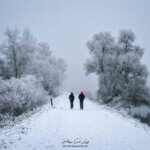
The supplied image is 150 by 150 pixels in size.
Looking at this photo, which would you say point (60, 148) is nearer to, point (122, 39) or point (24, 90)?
point (24, 90)

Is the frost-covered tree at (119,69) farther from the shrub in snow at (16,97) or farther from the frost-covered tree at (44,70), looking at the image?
the shrub in snow at (16,97)

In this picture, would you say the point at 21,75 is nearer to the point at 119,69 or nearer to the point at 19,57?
the point at 19,57

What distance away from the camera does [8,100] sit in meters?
16.5

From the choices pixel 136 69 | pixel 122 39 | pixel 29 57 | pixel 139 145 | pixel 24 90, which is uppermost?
pixel 122 39

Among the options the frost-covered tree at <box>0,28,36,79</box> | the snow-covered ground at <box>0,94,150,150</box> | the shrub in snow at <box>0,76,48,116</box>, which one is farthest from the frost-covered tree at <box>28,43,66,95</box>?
the snow-covered ground at <box>0,94,150,150</box>

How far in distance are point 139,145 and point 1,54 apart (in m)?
22.9

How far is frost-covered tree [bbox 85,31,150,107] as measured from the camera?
24172 millimetres

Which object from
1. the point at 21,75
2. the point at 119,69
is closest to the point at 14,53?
the point at 21,75

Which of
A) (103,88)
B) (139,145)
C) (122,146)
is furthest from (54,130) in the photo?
(103,88)

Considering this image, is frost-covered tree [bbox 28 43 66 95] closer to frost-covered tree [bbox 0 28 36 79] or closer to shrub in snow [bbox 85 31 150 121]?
frost-covered tree [bbox 0 28 36 79]

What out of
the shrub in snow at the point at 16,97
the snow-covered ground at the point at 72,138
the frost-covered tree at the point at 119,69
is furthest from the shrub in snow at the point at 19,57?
the snow-covered ground at the point at 72,138

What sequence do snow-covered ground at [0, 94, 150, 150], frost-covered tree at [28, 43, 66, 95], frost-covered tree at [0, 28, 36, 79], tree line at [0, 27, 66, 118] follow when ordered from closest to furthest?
snow-covered ground at [0, 94, 150, 150]
tree line at [0, 27, 66, 118]
frost-covered tree at [0, 28, 36, 79]
frost-covered tree at [28, 43, 66, 95]

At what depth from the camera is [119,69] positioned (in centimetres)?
2559

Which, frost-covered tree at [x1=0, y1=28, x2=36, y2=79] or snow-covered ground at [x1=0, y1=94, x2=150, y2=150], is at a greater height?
frost-covered tree at [x1=0, y1=28, x2=36, y2=79]
